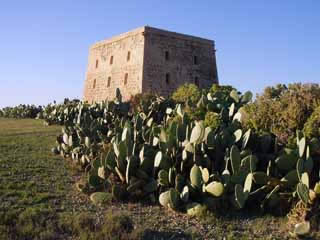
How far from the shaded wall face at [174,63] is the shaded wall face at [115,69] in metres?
0.61

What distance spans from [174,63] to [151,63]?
1881 mm

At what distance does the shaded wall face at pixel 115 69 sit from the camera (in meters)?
25.9

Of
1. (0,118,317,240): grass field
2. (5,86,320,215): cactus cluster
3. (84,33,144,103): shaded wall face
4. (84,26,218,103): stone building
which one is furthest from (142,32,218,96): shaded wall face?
(0,118,317,240): grass field

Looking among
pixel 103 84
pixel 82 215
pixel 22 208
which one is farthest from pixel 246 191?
pixel 103 84

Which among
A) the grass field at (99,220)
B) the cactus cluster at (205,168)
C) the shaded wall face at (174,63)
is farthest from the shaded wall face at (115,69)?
the grass field at (99,220)

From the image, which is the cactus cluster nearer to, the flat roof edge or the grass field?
the grass field

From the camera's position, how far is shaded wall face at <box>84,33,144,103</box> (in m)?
25.9

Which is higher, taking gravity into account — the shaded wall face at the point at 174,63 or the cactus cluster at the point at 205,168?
the shaded wall face at the point at 174,63

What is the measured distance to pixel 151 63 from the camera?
25.7 metres

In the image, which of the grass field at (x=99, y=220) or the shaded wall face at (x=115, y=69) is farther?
the shaded wall face at (x=115, y=69)

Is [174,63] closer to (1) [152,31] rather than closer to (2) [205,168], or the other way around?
(1) [152,31]

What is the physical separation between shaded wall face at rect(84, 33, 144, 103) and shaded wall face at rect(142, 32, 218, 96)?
2.01ft

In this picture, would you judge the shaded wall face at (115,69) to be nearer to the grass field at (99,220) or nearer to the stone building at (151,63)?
the stone building at (151,63)

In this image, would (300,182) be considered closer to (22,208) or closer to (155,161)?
(155,161)
